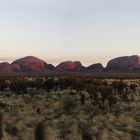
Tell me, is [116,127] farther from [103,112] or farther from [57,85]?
[57,85]

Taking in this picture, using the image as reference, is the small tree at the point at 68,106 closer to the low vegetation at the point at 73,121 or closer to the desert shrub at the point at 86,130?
the low vegetation at the point at 73,121

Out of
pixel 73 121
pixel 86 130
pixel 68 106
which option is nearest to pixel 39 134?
pixel 86 130

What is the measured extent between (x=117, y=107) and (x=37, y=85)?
27.7 m

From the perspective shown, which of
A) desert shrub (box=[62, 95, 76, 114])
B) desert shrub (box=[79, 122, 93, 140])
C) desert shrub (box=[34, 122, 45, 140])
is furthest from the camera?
desert shrub (box=[62, 95, 76, 114])

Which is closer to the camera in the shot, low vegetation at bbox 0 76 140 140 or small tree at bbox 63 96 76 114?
low vegetation at bbox 0 76 140 140

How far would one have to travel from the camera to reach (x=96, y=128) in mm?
21531

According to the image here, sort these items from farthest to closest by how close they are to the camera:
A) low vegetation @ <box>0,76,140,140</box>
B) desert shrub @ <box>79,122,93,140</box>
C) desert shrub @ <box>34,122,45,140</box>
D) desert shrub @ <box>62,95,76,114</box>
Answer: desert shrub @ <box>62,95,76,114</box> < low vegetation @ <box>0,76,140,140</box> < desert shrub @ <box>79,122,93,140</box> < desert shrub @ <box>34,122,45,140</box>

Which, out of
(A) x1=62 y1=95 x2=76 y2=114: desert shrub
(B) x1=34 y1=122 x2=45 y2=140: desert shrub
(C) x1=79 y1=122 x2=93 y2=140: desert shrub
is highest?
(A) x1=62 y1=95 x2=76 y2=114: desert shrub

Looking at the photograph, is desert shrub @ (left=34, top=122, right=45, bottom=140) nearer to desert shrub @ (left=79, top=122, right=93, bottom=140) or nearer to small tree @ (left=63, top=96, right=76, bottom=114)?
desert shrub @ (left=79, top=122, right=93, bottom=140)

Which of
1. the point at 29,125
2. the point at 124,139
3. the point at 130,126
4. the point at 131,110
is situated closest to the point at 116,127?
the point at 130,126

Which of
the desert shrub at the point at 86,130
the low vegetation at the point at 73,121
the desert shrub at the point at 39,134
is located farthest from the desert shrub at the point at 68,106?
the desert shrub at the point at 39,134

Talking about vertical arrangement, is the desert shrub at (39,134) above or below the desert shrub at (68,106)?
below

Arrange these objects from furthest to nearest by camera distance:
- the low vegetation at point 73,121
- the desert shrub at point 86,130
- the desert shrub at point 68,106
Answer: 1. the desert shrub at point 68,106
2. the low vegetation at point 73,121
3. the desert shrub at point 86,130

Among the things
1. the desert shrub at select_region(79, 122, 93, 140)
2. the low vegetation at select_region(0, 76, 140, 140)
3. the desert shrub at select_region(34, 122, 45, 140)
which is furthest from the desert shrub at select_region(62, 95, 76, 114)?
the desert shrub at select_region(34, 122, 45, 140)
